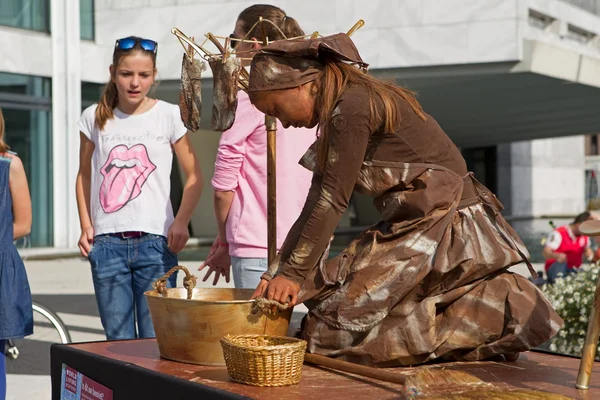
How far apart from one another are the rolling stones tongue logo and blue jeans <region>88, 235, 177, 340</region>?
7.3 inches

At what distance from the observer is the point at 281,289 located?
3018 millimetres

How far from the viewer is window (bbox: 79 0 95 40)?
18.7m

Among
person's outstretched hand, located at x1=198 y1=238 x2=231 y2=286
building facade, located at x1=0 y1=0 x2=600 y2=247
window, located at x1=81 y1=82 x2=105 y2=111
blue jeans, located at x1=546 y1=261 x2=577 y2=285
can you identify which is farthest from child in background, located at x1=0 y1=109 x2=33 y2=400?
window, located at x1=81 y1=82 x2=105 y2=111

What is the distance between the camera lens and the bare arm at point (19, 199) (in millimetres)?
4066

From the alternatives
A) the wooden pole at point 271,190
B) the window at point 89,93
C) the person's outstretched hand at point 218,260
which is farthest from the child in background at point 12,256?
the window at point 89,93

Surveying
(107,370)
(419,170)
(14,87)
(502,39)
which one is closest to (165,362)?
(107,370)

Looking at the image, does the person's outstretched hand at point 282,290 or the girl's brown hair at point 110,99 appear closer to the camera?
the person's outstretched hand at point 282,290

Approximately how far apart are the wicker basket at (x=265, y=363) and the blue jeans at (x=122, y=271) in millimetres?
1375

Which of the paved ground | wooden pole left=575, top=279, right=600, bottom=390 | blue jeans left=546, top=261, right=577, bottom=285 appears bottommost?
the paved ground

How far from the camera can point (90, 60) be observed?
60.8ft

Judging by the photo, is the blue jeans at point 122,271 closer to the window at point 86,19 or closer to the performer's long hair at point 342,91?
the performer's long hair at point 342,91

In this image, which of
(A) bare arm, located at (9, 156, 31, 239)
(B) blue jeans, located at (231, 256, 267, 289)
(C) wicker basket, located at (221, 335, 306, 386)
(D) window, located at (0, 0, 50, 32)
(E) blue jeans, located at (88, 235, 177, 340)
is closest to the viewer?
(C) wicker basket, located at (221, 335, 306, 386)

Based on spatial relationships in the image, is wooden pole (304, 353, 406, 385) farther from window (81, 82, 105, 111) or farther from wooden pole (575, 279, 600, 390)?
window (81, 82, 105, 111)

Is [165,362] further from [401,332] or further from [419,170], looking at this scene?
[419,170]
